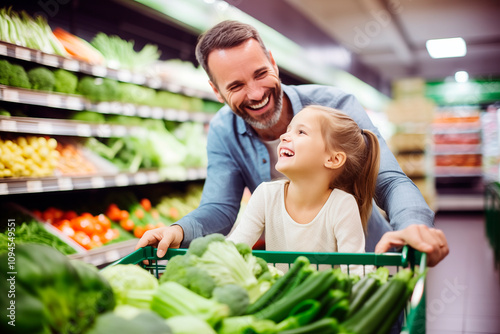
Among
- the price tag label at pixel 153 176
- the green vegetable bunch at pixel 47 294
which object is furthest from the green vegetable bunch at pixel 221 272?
the price tag label at pixel 153 176

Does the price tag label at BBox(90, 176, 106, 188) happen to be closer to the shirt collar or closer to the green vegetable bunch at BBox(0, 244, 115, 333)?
the shirt collar

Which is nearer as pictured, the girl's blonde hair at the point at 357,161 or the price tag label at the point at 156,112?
the girl's blonde hair at the point at 357,161

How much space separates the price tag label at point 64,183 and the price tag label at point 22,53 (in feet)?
2.65

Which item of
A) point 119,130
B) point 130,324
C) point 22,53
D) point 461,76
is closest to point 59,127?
point 22,53

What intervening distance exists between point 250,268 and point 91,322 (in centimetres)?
43

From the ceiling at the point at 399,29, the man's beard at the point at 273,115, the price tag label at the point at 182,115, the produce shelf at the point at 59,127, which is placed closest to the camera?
the man's beard at the point at 273,115

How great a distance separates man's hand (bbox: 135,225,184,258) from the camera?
1.37m

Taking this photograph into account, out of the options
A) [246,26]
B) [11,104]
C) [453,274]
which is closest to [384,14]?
[453,274]

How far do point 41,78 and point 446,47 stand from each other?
1019 centimetres

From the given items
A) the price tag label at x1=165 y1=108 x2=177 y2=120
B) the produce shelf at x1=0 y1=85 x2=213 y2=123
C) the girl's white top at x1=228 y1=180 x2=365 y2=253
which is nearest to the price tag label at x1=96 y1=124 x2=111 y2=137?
Answer: the produce shelf at x1=0 y1=85 x2=213 y2=123

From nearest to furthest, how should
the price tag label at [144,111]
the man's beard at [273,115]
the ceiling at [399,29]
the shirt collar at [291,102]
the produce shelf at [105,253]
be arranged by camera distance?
the man's beard at [273,115] → the shirt collar at [291,102] → the produce shelf at [105,253] → the price tag label at [144,111] → the ceiling at [399,29]

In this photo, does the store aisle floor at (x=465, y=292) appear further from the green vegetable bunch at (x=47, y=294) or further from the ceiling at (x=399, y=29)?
the ceiling at (x=399, y=29)

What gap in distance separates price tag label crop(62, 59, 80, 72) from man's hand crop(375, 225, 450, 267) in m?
2.73

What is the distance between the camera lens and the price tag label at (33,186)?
279 centimetres
